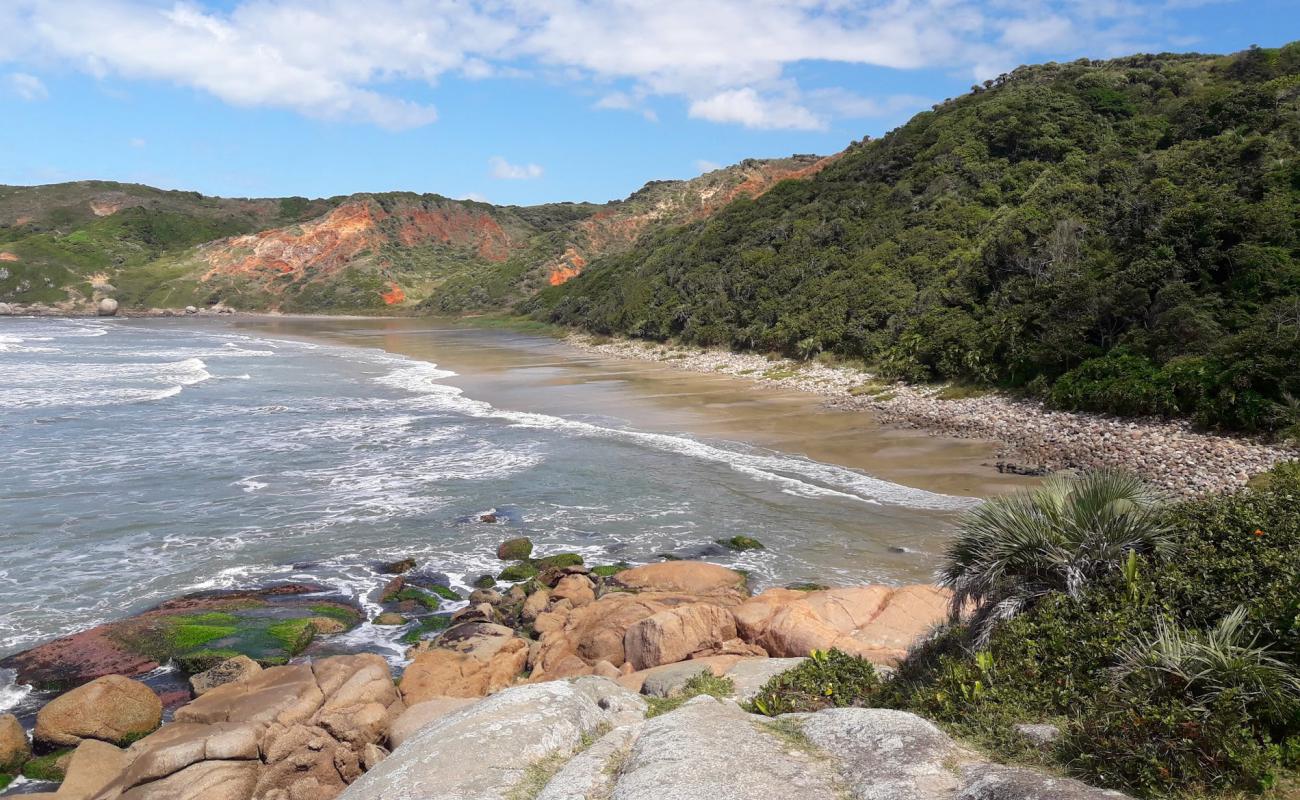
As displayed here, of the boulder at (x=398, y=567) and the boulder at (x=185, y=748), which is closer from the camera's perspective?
the boulder at (x=185, y=748)

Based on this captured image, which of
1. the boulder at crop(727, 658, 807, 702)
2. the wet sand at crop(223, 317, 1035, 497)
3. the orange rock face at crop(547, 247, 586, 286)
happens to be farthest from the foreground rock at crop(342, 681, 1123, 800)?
the orange rock face at crop(547, 247, 586, 286)

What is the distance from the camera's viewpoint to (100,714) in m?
8.72

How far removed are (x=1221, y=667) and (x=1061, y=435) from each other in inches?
758

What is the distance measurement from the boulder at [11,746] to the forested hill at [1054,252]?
23.9 m

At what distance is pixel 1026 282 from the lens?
33156 mm

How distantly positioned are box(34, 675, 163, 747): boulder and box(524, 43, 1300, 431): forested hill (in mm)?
22890

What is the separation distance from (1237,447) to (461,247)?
157856 mm

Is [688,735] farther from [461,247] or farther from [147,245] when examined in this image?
[147,245]

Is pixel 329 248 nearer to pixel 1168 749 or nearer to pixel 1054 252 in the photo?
pixel 1054 252

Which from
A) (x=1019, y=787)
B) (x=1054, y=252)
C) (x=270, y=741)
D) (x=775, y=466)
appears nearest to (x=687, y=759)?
(x=1019, y=787)

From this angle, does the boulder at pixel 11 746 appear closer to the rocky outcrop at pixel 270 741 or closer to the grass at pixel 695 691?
the rocky outcrop at pixel 270 741

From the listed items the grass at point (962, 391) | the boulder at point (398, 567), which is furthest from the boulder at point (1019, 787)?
the grass at point (962, 391)

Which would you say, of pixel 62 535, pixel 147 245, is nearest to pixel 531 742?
pixel 62 535

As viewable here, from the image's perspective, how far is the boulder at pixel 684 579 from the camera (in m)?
12.7
